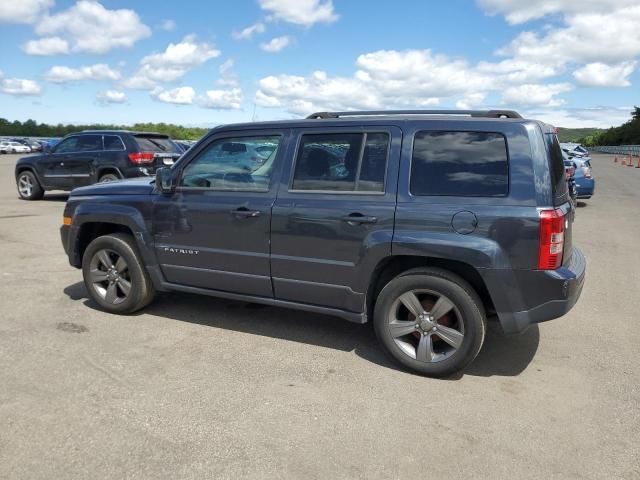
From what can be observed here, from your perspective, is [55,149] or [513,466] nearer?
[513,466]

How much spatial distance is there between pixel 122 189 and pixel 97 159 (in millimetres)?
7678

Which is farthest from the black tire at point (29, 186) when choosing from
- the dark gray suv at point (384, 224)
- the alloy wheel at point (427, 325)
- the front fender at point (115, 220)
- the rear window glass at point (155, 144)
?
the alloy wheel at point (427, 325)

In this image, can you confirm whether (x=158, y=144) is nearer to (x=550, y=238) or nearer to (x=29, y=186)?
(x=29, y=186)

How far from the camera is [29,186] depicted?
43.5 ft

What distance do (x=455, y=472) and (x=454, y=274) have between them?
1.37 m

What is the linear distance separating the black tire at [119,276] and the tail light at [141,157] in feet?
22.4

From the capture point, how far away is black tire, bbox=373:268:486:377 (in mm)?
3537

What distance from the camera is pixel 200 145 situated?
446 cm

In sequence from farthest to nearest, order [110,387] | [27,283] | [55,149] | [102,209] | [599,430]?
[55,149]
[27,283]
[102,209]
[110,387]
[599,430]

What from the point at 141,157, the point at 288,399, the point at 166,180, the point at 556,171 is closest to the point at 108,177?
the point at 141,157

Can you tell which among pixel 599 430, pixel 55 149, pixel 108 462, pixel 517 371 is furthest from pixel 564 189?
pixel 55 149

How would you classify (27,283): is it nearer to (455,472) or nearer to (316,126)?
(316,126)

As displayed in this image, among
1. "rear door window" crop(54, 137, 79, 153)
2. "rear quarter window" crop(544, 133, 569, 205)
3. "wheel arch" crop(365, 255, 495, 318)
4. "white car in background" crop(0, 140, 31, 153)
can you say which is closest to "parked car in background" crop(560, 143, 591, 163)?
"rear quarter window" crop(544, 133, 569, 205)

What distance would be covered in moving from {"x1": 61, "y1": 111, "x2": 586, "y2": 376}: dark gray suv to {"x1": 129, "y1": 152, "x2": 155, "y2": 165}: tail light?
7.10 meters
